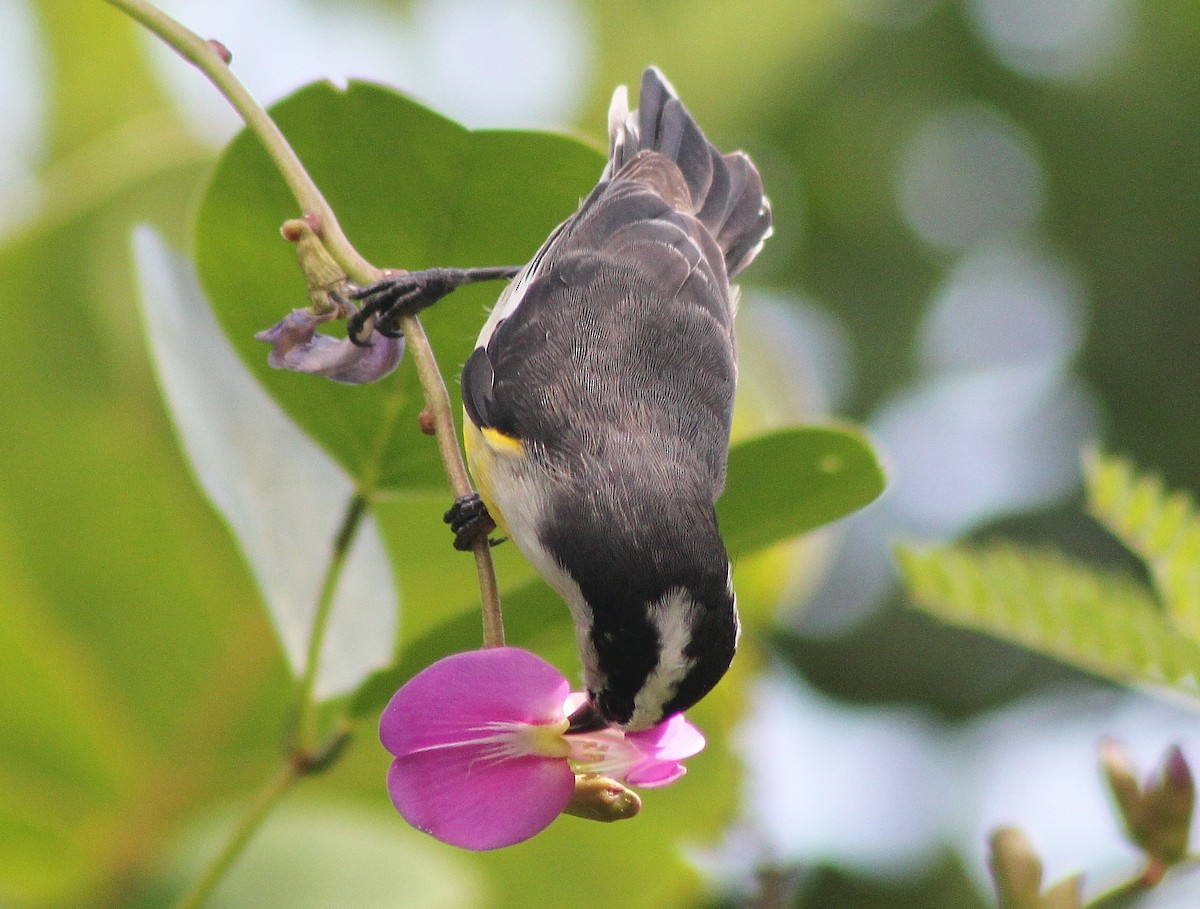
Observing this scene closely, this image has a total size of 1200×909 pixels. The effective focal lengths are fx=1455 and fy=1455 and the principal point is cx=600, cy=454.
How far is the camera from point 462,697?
0.99 m

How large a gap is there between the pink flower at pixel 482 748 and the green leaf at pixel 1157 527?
605 millimetres

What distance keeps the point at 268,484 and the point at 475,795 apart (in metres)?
0.55

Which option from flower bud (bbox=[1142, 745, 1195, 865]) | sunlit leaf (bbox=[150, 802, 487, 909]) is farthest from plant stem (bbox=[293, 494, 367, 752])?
flower bud (bbox=[1142, 745, 1195, 865])

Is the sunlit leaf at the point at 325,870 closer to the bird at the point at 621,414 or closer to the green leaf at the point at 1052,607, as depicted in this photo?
the bird at the point at 621,414

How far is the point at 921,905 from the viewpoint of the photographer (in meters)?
3.37

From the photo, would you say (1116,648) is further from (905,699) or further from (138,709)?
(905,699)

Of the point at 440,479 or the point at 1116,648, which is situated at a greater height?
the point at 440,479

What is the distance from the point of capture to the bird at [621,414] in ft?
4.19

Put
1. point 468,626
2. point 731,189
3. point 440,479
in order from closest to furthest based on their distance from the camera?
point 468,626
point 440,479
point 731,189

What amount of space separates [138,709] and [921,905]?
200 cm

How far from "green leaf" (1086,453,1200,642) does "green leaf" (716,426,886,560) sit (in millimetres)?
267

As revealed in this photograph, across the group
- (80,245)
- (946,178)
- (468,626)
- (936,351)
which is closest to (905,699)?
(936,351)

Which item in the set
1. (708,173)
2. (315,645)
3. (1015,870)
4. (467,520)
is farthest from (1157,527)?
(708,173)

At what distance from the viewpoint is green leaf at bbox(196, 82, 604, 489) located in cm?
136
